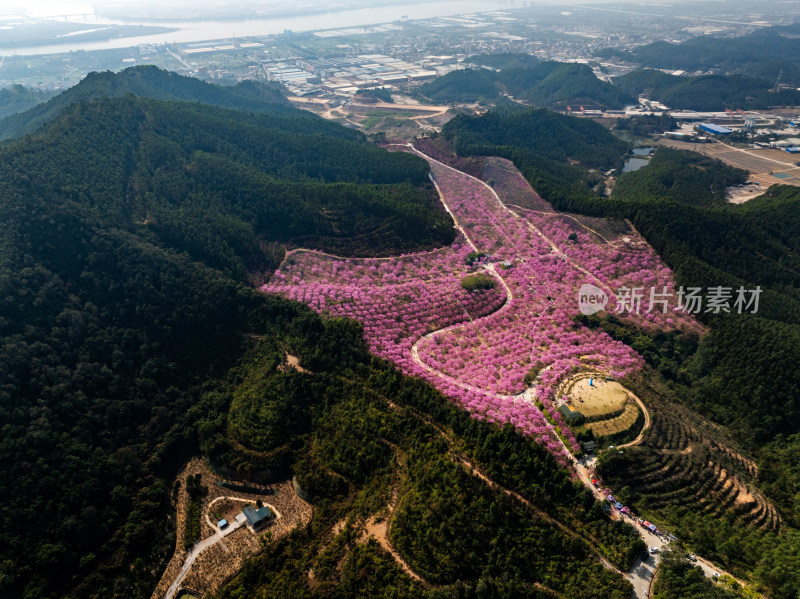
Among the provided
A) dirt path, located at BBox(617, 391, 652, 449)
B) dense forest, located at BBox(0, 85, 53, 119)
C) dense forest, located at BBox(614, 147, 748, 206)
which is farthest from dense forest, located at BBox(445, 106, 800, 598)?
dense forest, located at BBox(0, 85, 53, 119)

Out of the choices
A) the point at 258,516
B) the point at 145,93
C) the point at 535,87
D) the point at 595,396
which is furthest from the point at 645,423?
the point at 535,87

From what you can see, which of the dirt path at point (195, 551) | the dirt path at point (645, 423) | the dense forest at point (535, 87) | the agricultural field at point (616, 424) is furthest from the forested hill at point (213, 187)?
the dense forest at point (535, 87)

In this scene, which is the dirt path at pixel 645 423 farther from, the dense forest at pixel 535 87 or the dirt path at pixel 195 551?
the dense forest at pixel 535 87

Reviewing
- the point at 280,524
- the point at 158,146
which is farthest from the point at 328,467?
the point at 158,146

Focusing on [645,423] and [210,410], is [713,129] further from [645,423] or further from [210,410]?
[210,410]

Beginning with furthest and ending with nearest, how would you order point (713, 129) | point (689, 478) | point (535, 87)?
point (535, 87) → point (713, 129) → point (689, 478)

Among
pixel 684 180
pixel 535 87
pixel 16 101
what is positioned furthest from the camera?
pixel 535 87

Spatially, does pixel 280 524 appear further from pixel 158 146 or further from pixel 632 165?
pixel 632 165
